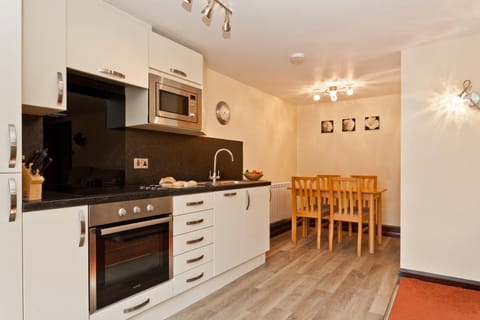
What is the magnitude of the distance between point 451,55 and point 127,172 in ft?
10.1

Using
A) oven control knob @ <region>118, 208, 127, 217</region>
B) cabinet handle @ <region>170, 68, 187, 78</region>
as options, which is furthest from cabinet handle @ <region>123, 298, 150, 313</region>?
cabinet handle @ <region>170, 68, 187, 78</region>

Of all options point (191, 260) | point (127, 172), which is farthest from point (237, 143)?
point (191, 260)

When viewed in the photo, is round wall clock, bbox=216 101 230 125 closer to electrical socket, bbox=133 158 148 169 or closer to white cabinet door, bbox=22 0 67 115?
electrical socket, bbox=133 158 148 169

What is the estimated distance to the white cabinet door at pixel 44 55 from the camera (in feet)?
5.39

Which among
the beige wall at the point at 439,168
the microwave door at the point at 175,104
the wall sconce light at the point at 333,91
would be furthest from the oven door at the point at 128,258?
the wall sconce light at the point at 333,91

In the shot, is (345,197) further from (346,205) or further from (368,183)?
(368,183)

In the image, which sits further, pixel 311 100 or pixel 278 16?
pixel 311 100

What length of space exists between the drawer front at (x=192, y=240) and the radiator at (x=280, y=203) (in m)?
2.29

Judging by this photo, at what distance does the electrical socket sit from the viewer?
2718 mm

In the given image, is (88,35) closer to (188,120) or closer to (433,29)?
(188,120)

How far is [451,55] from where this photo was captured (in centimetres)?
271

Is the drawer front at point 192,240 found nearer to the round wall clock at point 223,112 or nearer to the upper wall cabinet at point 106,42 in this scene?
the upper wall cabinet at point 106,42

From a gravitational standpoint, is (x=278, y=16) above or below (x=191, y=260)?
above

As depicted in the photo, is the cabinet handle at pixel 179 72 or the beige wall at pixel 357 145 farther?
the beige wall at pixel 357 145
